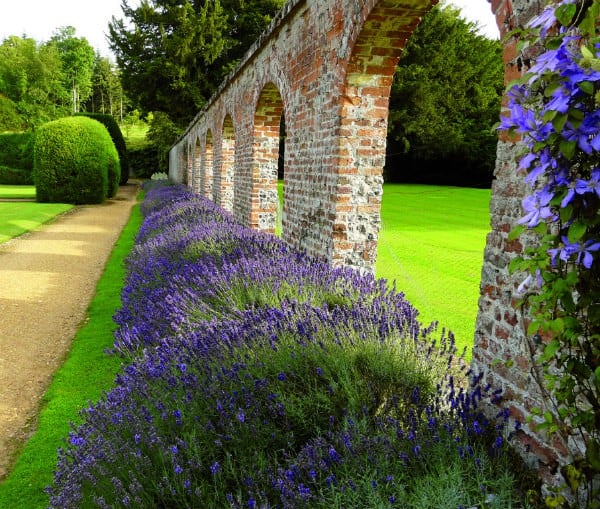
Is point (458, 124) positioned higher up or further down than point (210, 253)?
higher up

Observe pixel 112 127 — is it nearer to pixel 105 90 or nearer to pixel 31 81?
pixel 31 81

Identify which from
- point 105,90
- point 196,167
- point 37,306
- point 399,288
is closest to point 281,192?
point 196,167

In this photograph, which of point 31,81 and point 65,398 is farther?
point 31,81

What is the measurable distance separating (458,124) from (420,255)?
90.7 ft

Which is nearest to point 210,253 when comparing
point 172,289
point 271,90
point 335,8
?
point 172,289

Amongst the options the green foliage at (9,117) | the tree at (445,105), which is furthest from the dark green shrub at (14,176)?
the tree at (445,105)

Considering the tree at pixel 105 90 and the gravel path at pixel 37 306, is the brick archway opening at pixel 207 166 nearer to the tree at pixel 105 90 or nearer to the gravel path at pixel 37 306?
the gravel path at pixel 37 306

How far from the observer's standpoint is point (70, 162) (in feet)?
68.8

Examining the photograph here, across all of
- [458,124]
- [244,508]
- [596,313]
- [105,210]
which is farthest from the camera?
[458,124]

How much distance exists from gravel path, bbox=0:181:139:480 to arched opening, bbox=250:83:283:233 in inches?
121

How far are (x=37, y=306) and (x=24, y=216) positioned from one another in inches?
426

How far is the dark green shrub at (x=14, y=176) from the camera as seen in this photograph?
35.3 meters

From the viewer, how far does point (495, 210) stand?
2531 mm

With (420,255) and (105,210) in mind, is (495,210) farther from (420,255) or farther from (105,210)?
(105,210)
